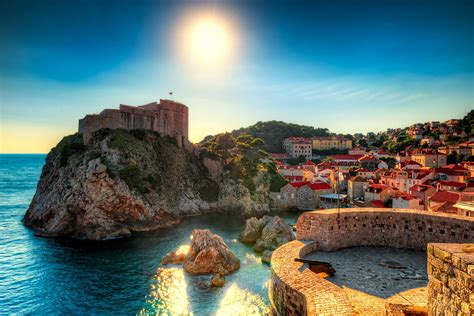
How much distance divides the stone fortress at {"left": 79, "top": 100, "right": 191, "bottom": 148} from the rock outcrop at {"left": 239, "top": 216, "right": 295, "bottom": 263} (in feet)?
84.1

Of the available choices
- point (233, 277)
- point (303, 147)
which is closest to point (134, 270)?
point (233, 277)

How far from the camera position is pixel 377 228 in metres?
10.9

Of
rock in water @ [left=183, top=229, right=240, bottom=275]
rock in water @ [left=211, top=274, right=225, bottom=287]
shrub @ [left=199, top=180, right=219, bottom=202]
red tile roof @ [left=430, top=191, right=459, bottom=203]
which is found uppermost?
red tile roof @ [left=430, top=191, right=459, bottom=203]

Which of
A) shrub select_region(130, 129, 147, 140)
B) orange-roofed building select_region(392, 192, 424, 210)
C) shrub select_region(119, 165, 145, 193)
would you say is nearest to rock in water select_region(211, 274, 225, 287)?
shrub select_region(119, 165, 145, 193)

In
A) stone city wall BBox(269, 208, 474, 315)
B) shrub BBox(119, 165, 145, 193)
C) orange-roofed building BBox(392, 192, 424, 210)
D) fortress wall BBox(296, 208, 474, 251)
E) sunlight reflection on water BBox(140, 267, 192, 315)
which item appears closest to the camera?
stone city wall BBox(269, 208, 474, 315)

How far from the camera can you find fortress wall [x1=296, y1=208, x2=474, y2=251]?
970 cm

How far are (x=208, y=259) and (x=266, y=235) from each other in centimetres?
760

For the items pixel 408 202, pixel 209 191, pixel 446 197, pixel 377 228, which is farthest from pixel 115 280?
pixel 446 197

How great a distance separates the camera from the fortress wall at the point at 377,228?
31.8 feet

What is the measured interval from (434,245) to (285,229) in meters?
23.9

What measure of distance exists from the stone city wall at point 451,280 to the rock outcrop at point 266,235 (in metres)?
20.3

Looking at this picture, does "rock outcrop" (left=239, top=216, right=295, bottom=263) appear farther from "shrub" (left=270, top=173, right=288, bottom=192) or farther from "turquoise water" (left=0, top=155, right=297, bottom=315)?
"shrub" (left=270, top=173, right=288, bottom=192)

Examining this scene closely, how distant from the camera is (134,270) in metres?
22.0

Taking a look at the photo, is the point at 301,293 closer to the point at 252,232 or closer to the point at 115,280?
the point at 115,280
